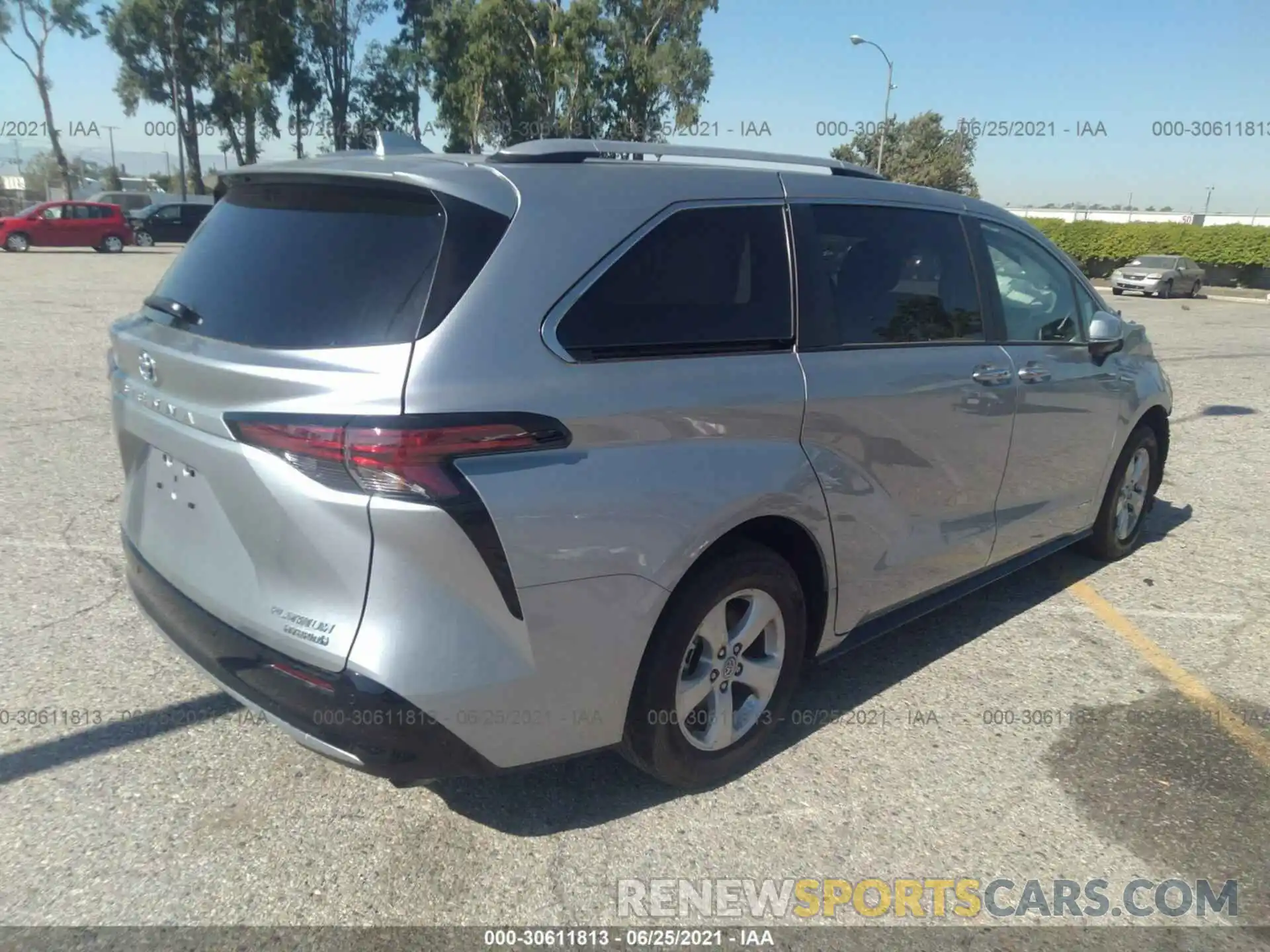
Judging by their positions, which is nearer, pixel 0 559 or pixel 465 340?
pixel 465 340

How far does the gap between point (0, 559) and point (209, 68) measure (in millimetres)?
48217

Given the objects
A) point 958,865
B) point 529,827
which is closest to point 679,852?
point 529,827

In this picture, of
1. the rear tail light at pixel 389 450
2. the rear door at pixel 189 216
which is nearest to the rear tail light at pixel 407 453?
the rear tail light at pixel 389 450

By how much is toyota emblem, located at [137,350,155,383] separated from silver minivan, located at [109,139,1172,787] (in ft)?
0.04

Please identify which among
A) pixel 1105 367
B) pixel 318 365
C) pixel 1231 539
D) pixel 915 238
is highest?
pixel 915 238

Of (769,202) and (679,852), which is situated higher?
(769,202)

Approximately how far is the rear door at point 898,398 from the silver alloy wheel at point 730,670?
36 centimetres

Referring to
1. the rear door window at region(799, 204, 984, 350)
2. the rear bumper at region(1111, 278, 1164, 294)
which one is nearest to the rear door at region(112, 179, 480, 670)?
the rear door window at region(799, 204, 984, 350)

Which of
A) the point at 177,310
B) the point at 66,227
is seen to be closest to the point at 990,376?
the point at 177,310

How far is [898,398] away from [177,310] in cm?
238

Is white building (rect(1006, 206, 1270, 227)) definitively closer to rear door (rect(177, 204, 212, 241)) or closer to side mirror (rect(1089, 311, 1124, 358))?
rear door (rect(177, 204, 212, 241))

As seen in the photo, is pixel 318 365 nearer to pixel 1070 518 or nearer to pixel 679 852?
pixel 679 852

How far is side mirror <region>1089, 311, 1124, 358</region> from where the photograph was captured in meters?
4.55

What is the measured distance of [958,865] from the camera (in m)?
2.80
